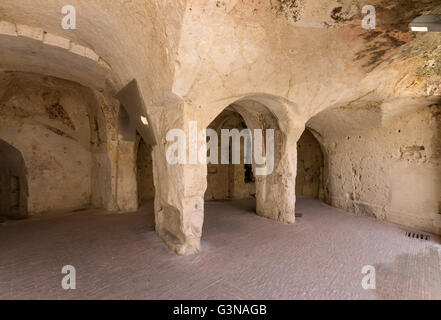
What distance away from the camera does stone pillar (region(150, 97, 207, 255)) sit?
3.53m

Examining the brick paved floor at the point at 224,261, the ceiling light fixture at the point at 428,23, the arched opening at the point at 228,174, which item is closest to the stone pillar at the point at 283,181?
the brick paved floor at the point at 224,261

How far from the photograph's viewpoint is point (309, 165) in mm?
9711

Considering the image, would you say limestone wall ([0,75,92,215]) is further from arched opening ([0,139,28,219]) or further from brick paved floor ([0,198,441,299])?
brick paved floor ([0,198,441,299])

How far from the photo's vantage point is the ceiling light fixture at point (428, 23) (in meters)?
2.83

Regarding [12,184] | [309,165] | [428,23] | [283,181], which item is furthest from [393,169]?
[12,184]

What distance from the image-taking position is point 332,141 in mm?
7141

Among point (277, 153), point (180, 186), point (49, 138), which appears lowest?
point (180, 186)

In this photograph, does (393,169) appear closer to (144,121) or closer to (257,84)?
(257,84)

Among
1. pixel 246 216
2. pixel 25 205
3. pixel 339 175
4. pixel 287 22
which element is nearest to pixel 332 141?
pixel 339 175

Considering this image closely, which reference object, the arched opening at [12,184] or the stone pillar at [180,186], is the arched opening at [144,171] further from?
the stone pillar at [180,186]

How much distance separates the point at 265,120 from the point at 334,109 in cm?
173

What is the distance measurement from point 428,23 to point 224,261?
4.12m

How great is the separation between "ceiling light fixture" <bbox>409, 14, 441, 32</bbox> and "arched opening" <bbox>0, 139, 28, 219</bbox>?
9033 mm

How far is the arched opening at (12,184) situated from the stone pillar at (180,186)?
5280 millimetres
